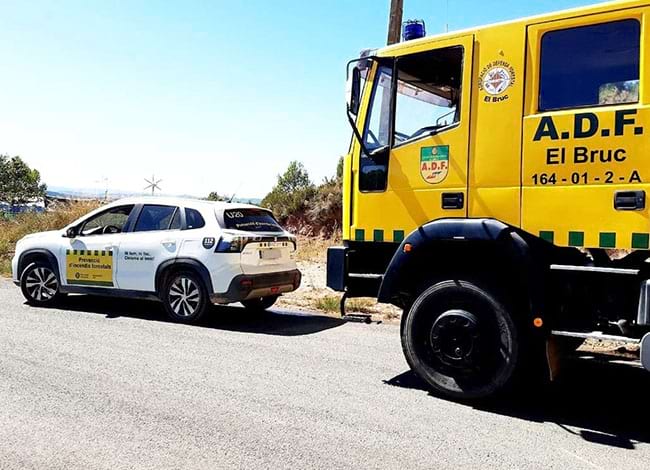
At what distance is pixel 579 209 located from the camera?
4656mm

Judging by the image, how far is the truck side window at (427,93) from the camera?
17.4 feet

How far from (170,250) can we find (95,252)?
145 centimetres

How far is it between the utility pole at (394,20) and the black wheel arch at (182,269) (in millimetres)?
7024

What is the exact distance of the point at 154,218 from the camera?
29.0 feet

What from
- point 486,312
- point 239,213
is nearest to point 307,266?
point 239,213

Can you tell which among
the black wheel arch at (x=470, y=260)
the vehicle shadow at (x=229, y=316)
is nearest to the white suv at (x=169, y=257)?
the vehicle shadow at (x=229, y=316)

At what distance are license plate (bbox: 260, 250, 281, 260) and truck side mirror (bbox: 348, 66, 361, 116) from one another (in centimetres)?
327

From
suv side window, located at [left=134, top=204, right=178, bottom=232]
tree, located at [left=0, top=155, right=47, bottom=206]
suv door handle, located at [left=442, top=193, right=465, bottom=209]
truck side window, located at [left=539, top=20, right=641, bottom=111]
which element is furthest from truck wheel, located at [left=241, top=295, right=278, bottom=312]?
tree, located at [left=0, top=155, right=47, bottom=206]

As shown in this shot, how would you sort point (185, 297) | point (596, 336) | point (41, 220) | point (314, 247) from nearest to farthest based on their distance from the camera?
point (596, 336) < point (185, 297) < point (314, 247) < point (41, 220)

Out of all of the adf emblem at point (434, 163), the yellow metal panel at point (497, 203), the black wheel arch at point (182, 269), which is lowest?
the black wheel arch at point (182, 269)

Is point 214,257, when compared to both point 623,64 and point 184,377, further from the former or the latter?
point 623,64

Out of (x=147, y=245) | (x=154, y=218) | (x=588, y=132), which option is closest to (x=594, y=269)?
(x=588, y=132)

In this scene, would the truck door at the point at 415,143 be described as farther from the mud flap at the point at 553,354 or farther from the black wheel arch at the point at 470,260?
the mud flap at the point at 553,354

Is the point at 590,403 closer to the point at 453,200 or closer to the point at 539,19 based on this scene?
the point at 453,200
